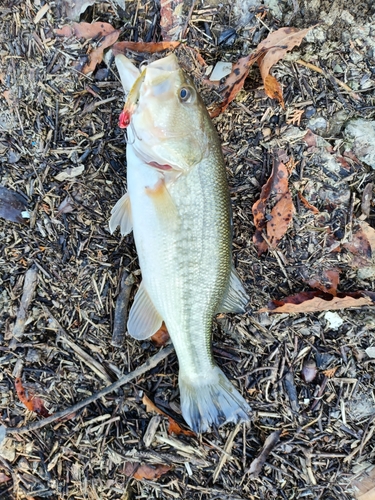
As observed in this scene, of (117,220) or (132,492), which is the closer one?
(117,220)

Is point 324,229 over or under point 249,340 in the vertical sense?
over

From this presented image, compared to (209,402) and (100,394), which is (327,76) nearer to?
(209,402)

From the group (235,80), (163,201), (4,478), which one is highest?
(235,80)

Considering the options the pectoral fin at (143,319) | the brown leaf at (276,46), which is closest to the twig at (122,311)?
the pectoral fin at (143,319)

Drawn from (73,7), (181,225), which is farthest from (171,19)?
(181,225)

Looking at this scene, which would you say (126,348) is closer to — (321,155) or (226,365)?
(226,365)

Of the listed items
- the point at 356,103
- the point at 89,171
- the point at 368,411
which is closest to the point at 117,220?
the point at 89,171
